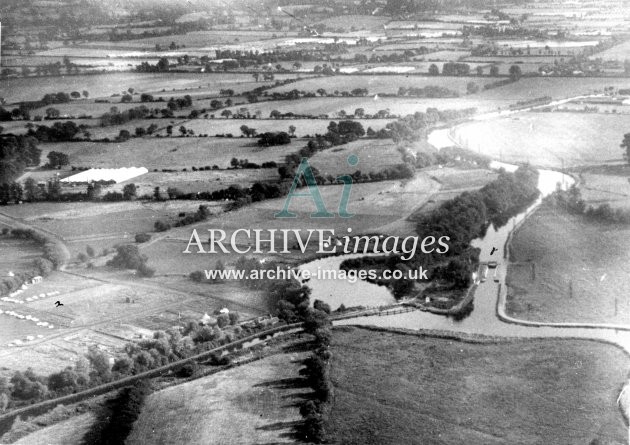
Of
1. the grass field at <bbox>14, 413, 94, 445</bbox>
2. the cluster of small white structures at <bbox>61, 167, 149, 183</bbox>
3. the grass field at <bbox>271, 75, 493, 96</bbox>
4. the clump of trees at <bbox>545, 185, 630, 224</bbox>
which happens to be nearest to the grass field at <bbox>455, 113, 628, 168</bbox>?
the clump of trees at <bbox>545, 185, 630, 224</bbox>

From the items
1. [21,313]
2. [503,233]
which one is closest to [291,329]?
[21,313]

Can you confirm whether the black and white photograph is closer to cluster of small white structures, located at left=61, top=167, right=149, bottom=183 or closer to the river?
the river

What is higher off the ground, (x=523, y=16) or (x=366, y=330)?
(x=523, y=16)

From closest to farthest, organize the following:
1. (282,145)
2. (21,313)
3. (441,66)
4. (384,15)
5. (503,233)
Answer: (21,313) → (503,233) → (282,145) → (441,66) → (384,15)

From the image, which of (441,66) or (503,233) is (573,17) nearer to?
(441,66)

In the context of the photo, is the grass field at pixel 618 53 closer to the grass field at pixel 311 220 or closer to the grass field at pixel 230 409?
the grass field at pixel 311 220

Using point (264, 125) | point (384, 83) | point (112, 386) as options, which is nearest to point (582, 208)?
point (112, 386)

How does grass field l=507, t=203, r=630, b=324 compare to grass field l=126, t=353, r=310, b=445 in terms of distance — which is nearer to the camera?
grass field l=126, t=353, r=310, b=445
